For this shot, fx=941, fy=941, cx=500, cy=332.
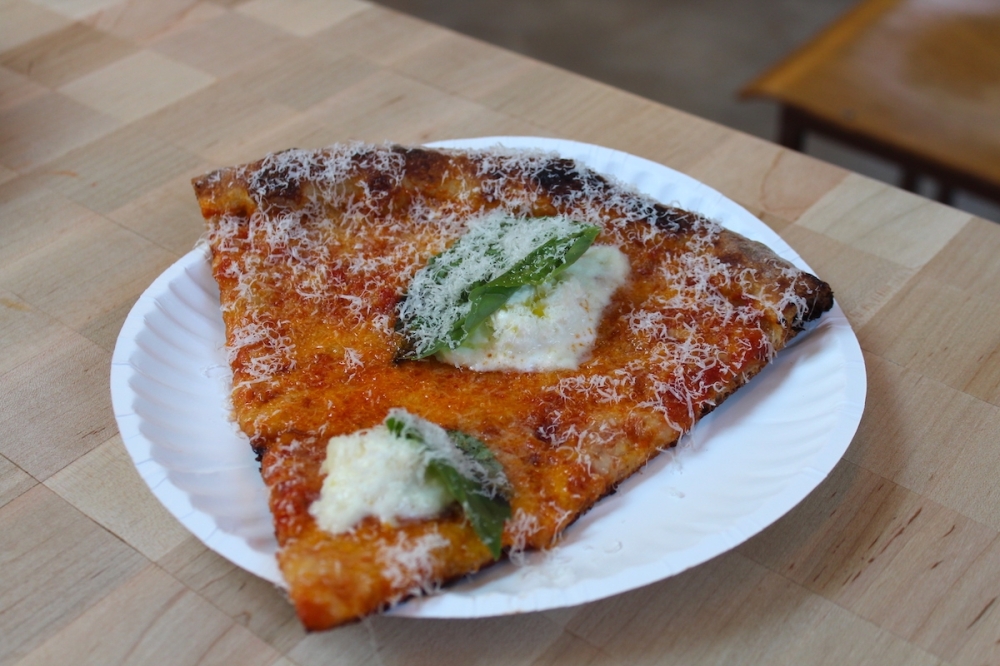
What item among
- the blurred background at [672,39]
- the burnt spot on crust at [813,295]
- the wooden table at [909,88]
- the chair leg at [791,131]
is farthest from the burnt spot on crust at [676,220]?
the blurred background at [672,39]

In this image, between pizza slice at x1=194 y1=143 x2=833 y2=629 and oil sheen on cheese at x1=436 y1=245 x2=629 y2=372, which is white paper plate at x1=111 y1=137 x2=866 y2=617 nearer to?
→ pizza slice at x1=194 y1=143 x2=833 y2=629

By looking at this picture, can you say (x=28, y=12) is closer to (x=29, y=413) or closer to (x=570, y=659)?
(x=29, y=413)

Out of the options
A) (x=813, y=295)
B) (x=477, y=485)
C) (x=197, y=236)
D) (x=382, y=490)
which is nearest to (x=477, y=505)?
(x=477, y=485)

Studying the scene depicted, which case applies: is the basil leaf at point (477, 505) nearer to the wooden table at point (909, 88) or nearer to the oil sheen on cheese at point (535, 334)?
the oil sheen on cheese at point (535, 334)

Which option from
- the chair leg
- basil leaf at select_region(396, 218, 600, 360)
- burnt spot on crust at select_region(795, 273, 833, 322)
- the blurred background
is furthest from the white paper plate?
the blurred background

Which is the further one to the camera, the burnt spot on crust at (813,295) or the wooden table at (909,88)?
the wooden table at (909,88)

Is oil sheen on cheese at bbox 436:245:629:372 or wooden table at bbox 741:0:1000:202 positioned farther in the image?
wooden table at bbox 741:0:1000:202

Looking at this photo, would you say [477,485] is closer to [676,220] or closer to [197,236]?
[676,220]
